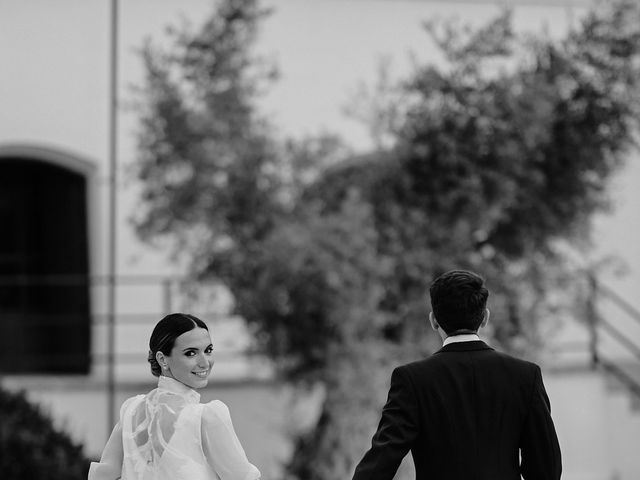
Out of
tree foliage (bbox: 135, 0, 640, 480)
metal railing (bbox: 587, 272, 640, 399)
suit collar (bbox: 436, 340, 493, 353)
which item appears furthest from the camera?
metal railing (bbox: 587, 272, 640, 399)

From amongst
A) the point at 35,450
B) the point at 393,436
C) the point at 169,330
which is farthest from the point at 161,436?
the point at 35,450

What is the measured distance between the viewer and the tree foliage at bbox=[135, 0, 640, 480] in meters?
9.27

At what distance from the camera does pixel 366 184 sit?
9.62m

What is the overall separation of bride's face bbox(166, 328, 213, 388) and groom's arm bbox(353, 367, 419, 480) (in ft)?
1.75

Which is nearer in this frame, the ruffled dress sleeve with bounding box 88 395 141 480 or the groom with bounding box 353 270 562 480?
the groom with bounding box 353 270 562 480

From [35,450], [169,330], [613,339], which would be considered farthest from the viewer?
[613,339]

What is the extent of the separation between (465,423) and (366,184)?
5771 millimetres

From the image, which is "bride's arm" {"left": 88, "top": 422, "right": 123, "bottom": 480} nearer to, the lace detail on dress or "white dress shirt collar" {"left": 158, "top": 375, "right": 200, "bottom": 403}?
the lace detail on dress

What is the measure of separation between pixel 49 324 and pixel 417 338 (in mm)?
3747

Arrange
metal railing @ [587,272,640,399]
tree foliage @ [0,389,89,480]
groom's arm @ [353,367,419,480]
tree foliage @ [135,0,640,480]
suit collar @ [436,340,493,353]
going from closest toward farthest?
groom's arm @ [353,367,419,480] → suit collar @ [436,340,493,353] → tree foliage @ [0,389,89,480] → tree foliage @ [135,0,640,480] → metal railing @ [587,272,640,399]

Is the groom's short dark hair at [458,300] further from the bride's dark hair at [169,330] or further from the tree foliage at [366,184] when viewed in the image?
the tree foliage at [366,184]

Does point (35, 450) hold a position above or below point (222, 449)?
below

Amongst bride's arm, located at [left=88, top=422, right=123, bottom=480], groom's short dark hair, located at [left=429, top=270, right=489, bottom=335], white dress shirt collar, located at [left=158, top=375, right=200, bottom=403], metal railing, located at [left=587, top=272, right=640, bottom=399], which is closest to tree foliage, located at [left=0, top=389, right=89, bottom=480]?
bride's arm, located at [left=88, top=422, right=123, bottom=480]

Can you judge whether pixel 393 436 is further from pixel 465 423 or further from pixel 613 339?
pixel 613 339
